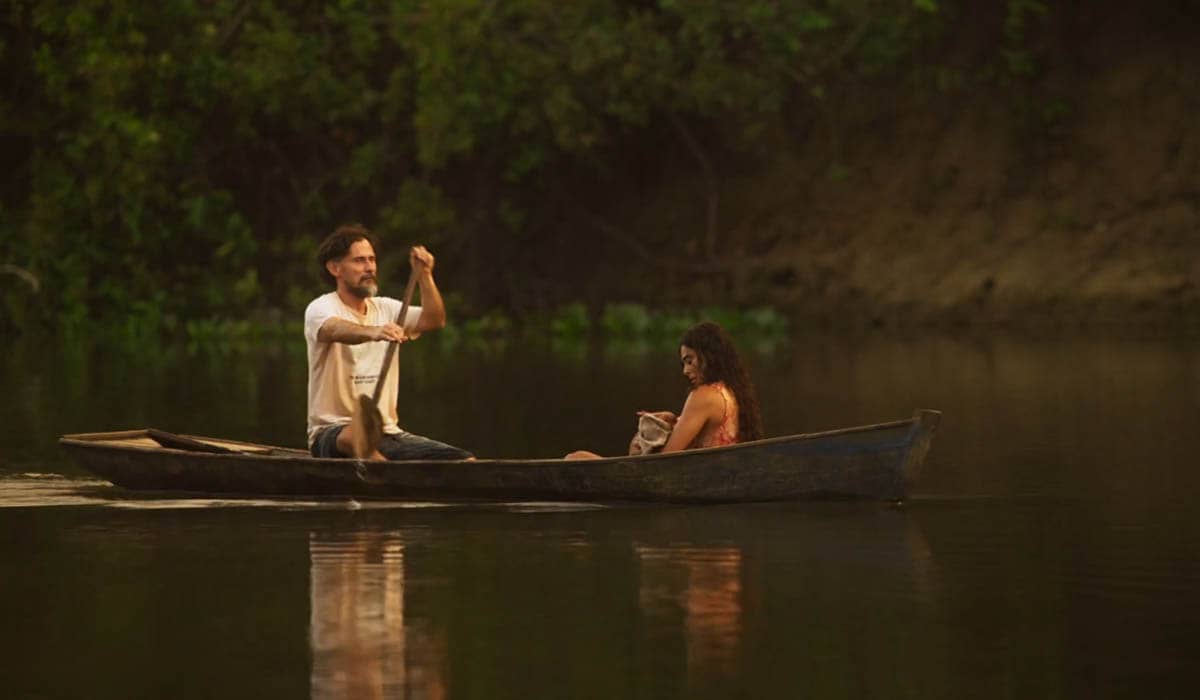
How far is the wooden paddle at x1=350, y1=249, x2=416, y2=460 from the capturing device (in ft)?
41.8

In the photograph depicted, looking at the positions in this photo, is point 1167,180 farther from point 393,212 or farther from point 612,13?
point 393,212

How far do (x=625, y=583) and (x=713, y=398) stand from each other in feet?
9.10

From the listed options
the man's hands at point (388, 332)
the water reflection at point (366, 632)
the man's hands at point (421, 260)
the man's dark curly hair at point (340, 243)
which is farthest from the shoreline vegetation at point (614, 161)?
the water reflection at point (366, 632)

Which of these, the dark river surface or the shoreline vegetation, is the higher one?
the shoreline vegetation

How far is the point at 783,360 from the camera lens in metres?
26.3

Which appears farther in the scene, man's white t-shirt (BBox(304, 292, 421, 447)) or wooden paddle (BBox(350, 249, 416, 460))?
man's white t-shirt (BBox(304, 292, 421, 447))

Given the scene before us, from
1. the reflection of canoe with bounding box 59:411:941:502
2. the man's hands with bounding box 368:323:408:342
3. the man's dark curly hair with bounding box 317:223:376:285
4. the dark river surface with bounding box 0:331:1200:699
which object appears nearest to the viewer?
the dark river surface with bounding box 0:331:1200:699

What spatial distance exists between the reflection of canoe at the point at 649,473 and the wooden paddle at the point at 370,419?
0.39ft

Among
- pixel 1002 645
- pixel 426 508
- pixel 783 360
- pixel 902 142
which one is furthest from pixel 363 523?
pixel 902 142

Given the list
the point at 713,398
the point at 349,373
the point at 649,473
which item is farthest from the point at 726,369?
the point at 349,373

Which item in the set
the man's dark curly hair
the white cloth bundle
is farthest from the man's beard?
the white cloth bundle

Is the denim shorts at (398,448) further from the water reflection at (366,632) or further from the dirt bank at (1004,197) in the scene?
the dirt bank at (1004,197)

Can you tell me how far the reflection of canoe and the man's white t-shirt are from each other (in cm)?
35

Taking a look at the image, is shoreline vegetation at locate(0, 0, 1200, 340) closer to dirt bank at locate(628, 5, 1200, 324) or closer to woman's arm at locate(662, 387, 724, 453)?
dirt bank at locate(628, 5, 1200, 324)
